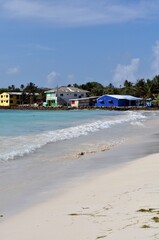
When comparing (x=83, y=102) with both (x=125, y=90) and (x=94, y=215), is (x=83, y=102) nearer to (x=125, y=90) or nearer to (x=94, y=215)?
(x=125, y=90)

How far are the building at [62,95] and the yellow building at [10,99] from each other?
17.6 meters

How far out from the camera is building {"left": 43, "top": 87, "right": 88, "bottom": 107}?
117438mm

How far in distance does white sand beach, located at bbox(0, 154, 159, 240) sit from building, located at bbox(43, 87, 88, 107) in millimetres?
109706

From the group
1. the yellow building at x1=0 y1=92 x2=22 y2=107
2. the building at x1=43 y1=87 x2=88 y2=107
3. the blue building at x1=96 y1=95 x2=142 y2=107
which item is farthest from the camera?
the yellow building at x1=0 y1=92 x2=22 y2=107

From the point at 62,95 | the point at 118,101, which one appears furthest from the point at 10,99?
the point at 118,101

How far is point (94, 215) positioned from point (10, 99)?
432 ft

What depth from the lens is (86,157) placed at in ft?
40.9

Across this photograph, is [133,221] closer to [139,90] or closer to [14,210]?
[14,210]

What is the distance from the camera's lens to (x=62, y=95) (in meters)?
120

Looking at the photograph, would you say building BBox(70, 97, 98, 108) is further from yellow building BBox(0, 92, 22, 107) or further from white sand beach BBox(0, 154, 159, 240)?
white sand beach BBox(0, 154, 159, 240)

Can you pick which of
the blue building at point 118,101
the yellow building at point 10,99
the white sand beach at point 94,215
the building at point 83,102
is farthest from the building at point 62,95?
the white sand beach at point 94,215

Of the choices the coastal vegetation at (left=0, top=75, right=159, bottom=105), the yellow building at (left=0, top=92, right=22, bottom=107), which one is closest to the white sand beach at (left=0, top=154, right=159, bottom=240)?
the coastal vegetation at (left=0, top=75, right=159, bottom=105)

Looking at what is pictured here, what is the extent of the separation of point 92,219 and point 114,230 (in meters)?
0.62

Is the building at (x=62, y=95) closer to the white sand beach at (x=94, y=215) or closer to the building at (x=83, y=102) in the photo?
the building at (x=83, y=102)
